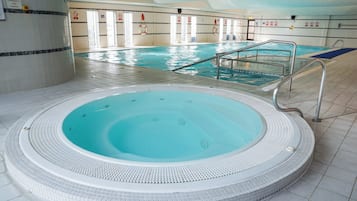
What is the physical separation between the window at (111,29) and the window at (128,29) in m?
0.80

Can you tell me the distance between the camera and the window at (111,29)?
14.4 m

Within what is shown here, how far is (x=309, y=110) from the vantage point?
12.6 ft

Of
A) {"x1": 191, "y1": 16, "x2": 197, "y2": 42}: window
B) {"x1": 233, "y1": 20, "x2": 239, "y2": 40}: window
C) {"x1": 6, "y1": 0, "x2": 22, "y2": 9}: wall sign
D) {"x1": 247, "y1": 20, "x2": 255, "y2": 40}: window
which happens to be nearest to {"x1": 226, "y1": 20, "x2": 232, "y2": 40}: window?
{"x1": 233, "y1": 20, "x2": 239, "y2": 40}: window

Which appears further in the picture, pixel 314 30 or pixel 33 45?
pixel 314 30

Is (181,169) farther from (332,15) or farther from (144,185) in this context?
(332,15)

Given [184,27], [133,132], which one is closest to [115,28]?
[184,27]

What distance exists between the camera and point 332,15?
1867 centimetres

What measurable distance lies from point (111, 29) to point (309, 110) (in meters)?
13.1

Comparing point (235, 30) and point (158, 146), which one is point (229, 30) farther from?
point (158, 146)

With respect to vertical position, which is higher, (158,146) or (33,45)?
(33,45)

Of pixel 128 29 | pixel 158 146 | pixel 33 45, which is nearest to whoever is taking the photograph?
pixel 158 146

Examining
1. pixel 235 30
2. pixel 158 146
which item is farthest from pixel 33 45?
pixel 235 30

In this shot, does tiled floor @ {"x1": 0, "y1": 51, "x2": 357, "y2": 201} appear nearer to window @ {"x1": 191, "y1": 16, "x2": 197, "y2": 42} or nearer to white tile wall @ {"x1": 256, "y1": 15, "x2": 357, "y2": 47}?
window @ {"x1": 191, "y1": 16, "x2": 197, "y2": 42}

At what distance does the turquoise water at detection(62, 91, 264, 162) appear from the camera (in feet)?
10.8
